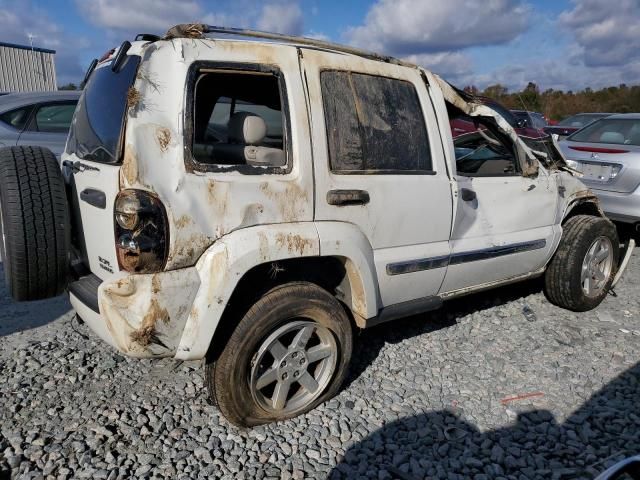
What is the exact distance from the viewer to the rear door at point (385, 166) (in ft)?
8.82

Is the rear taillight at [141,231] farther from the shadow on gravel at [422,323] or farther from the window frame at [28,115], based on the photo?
the window frame at [28,115]

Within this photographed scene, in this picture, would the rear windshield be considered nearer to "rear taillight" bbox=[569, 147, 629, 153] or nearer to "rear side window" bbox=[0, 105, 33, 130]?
"rear side window" bbox=[0, 105, 33, 130]

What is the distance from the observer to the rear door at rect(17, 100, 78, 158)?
602 cm

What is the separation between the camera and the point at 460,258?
3346 mm

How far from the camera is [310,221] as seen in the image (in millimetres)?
2615

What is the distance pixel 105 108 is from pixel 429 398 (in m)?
2.48

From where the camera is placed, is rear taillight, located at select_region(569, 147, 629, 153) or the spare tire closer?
the spare tire

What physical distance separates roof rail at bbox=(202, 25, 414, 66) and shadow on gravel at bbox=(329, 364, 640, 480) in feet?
7.14

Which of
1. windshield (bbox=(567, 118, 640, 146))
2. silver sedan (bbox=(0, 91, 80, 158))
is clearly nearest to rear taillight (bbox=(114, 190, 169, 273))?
silver sedan (bbox=(0, 91, 80, 158))

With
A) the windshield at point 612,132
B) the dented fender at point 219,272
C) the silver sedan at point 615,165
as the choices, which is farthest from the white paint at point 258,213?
the windshield at point 612,132

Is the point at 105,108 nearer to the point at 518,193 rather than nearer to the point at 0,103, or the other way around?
the point at 518,193

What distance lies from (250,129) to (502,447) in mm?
2231

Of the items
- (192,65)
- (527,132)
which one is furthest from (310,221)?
(527,132)

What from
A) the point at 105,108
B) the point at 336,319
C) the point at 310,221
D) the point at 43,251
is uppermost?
the point at 105,108
